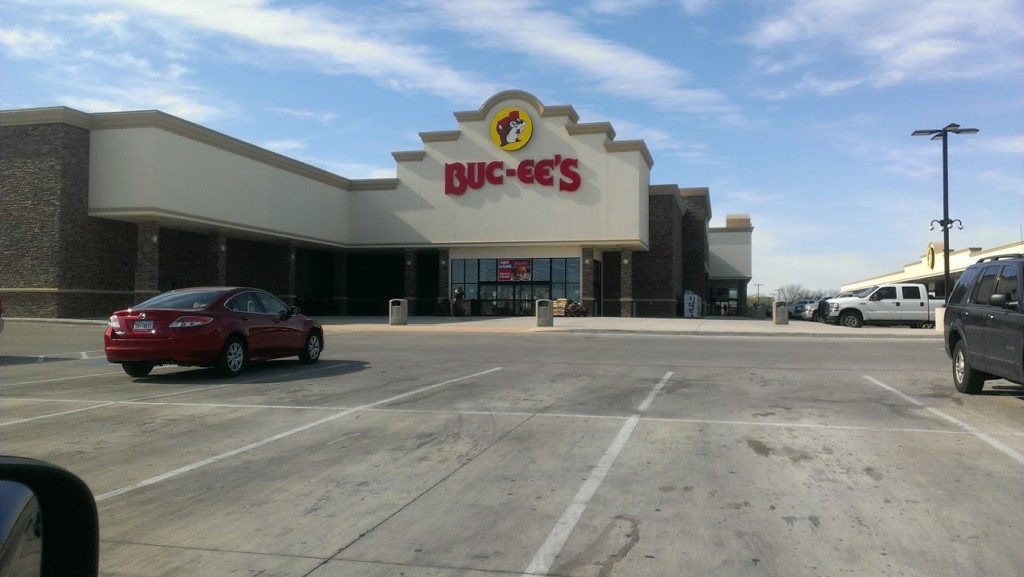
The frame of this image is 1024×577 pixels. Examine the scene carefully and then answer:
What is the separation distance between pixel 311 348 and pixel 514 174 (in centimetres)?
2779

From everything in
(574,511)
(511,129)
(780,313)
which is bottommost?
(574,511)

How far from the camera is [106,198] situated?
3067cm

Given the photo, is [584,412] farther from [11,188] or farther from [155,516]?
[11,188]

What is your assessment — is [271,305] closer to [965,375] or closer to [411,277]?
[965,375]

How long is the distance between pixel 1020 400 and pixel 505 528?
8672 millimetres

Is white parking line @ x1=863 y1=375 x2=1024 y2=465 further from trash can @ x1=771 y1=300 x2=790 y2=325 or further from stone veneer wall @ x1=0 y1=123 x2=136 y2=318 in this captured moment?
stone veneer wall @ x1=0 y1=123 x2=136 y2=318

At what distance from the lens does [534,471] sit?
6.26m

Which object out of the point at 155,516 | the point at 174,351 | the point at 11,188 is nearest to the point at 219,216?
the point at 11,188

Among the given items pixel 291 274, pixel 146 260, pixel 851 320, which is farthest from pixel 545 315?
pixel 291 274

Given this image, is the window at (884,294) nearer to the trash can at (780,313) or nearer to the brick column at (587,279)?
the trash can at (780,313)

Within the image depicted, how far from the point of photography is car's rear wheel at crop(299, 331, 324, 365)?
14.3 m

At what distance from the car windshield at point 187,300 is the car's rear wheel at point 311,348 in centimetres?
214

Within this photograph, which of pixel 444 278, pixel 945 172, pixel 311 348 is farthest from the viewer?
pixel 444 278

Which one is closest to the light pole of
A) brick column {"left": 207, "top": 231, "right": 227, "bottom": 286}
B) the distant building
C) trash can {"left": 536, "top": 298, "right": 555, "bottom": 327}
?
the distant building
